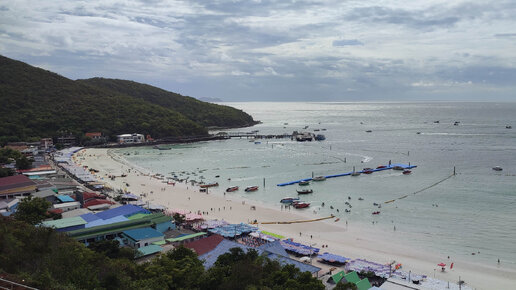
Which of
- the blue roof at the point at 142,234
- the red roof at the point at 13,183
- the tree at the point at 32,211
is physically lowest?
the blue roof at the point at 142,234

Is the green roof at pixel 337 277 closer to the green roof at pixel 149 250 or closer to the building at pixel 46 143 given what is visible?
the green roof at pixel 149 250

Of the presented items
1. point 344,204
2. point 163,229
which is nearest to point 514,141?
point 344,204

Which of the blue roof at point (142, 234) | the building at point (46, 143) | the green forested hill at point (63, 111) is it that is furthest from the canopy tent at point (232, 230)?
the green forested hill at point (63, 111)

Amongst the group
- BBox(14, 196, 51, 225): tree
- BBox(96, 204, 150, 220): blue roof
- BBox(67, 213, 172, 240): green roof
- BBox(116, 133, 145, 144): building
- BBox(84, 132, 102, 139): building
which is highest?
BBox(84, 132, 102, 139): building

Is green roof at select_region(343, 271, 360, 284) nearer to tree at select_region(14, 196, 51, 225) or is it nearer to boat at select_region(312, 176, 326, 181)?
tree at select_region(14, 196, 51, 225)

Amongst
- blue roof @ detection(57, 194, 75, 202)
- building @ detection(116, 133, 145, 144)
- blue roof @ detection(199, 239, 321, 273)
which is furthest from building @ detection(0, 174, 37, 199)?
building @ detection(116, 133, 145, 144)

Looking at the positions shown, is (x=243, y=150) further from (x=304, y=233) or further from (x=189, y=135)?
(x=304, y=233)

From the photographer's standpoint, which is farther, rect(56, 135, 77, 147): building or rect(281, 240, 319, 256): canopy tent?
rect(56, 135, 77, 147): building
